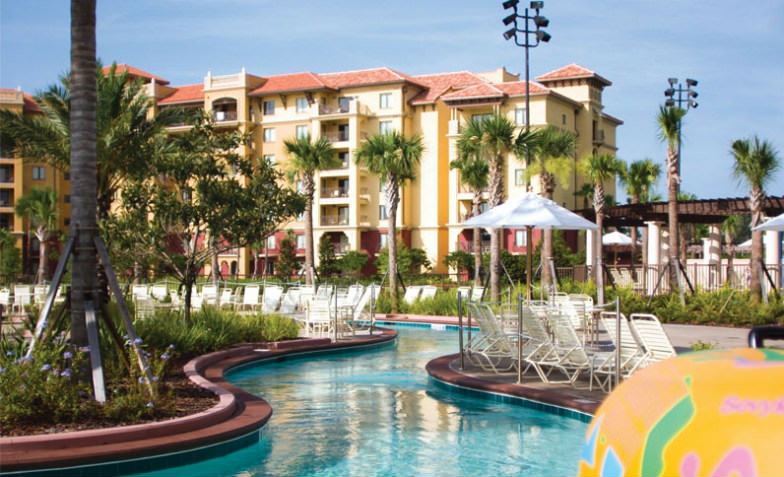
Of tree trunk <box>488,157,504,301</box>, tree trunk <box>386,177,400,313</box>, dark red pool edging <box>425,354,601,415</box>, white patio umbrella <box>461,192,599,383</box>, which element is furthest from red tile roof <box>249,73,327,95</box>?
dark red pool edging <box>425,354,601,415</box>

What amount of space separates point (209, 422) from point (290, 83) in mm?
56687

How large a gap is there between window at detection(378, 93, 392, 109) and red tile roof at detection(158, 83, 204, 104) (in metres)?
15.8

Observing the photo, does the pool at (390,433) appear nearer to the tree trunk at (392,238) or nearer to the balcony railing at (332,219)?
the tree trunk at (392,238)

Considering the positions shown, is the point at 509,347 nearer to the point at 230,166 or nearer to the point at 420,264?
the point at 230,166

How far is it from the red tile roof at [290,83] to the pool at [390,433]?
49722 mm

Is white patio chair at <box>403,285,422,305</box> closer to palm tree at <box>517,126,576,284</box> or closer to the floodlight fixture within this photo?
palm tree at <box>517,126,576,284</box>

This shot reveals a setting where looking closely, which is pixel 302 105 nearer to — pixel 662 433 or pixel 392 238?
pixel 392 238

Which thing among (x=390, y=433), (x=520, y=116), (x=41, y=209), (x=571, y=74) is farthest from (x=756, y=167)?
(x=41, y=209)

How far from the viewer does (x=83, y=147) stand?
9617mm

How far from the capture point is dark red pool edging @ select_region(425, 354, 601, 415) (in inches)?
384

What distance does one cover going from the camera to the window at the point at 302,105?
62.9 m

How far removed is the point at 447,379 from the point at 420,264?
44.8 meters

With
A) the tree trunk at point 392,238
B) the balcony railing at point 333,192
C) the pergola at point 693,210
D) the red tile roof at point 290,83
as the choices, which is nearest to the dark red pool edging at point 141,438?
the tree trunk at point 392,238

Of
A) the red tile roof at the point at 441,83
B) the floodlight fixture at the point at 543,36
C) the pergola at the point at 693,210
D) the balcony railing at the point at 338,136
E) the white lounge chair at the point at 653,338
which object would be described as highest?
the red tile roof at the point at 441,83
